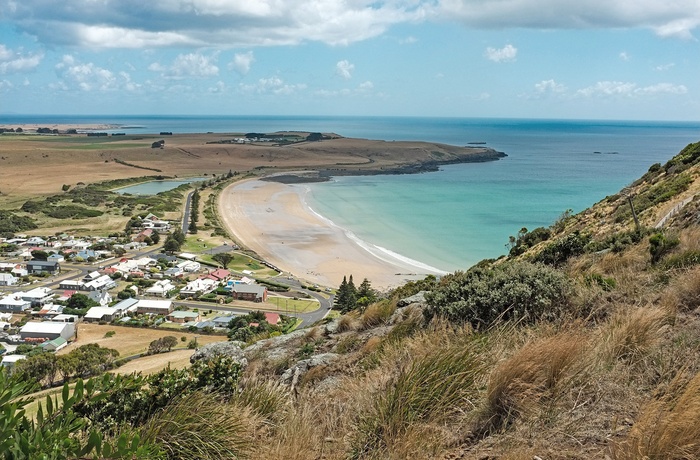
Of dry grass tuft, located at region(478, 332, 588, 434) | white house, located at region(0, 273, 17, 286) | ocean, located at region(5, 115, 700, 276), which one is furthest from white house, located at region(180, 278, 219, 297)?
dry grass tuft, located at region(478, 332, 588, 434)

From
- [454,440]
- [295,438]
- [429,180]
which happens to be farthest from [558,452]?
[429,180]

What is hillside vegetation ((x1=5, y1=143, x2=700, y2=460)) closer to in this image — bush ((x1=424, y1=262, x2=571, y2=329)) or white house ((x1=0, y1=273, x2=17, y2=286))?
bush ((x1=424, y1=262, x2=571, y2=329))

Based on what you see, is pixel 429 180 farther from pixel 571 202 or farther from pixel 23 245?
pixel 23 245

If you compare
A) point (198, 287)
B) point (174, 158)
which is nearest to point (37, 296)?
point (198, 287)

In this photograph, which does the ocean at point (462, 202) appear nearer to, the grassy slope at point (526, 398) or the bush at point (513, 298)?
the bush at point (513, 298)

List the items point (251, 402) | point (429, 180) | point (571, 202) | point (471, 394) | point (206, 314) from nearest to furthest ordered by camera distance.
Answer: point (471, 394)
point (251, 402)
point (206, 314)
point (571, 202)
point (429, 180)
